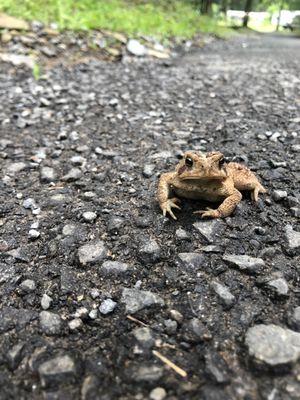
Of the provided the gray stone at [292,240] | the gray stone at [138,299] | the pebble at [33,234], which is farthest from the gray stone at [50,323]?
the gray stone at [292,240]

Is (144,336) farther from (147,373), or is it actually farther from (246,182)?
(246,182)

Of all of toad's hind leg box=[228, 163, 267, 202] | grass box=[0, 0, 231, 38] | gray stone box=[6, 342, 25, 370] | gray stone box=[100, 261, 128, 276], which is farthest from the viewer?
grass box=[0, 0, 231, 38]

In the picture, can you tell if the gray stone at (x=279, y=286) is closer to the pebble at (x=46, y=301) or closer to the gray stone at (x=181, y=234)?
the gray stone at (x=181, y=234)

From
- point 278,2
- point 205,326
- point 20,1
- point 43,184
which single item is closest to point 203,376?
point 205,326

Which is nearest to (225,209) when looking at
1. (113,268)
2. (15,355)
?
(113,268)

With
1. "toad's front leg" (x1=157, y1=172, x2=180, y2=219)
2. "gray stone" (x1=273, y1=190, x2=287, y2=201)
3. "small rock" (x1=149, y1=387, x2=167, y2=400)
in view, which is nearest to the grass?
"toad's front leg" (x1=157, y1=172, x2=180, y2=219)

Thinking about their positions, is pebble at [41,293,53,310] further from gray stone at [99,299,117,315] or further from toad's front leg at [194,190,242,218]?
toad's front leg at [194,190,242,218]
